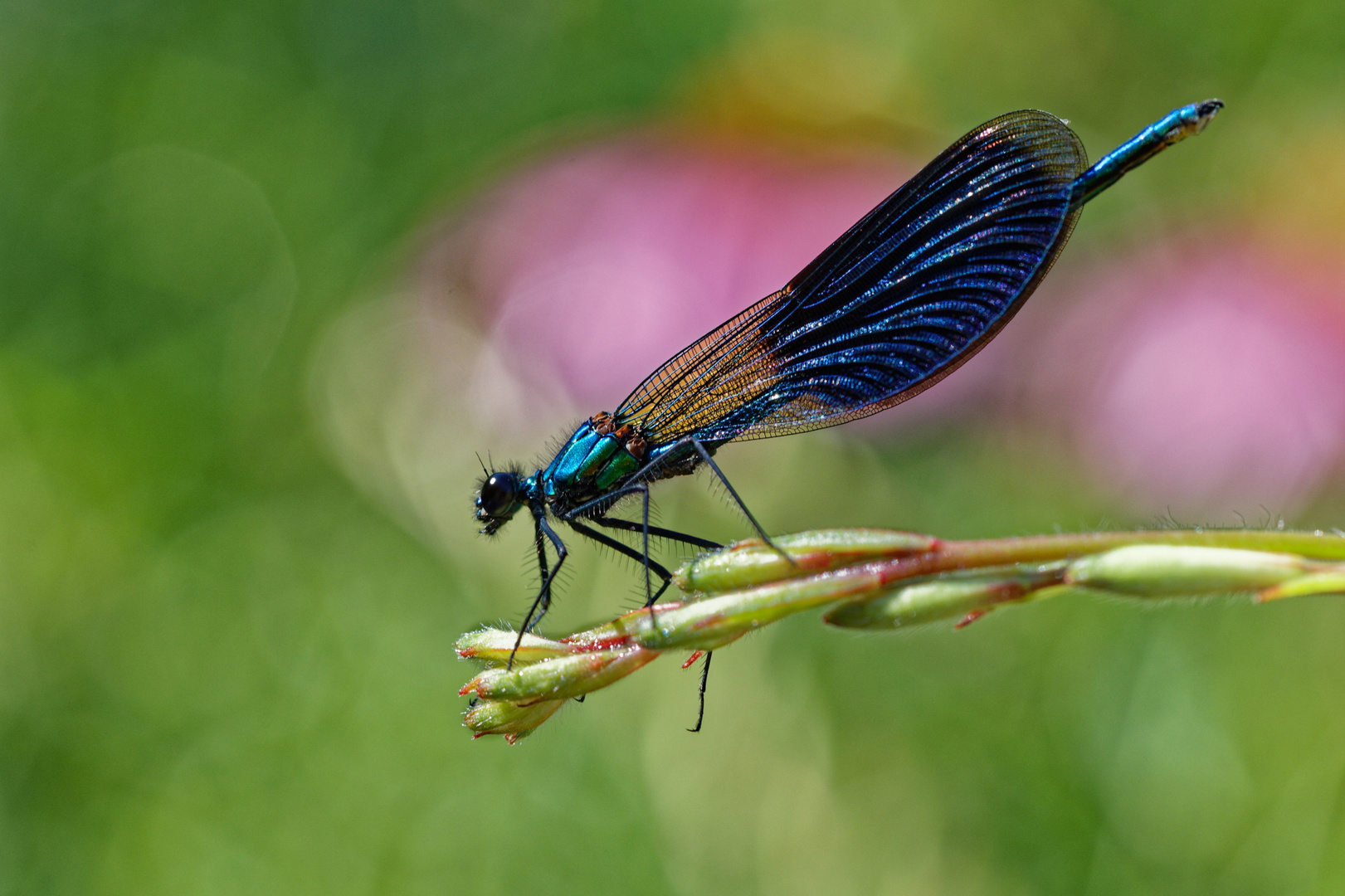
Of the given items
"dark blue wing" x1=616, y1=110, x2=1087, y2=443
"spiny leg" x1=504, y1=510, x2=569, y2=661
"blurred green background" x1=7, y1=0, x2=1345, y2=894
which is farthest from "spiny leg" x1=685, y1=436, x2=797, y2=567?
"blurred green background" x1=7, y1=0, x2=1345, y2=894

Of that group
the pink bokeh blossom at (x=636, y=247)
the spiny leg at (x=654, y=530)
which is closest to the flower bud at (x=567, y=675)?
the spiny leg at (x=654, y=530)

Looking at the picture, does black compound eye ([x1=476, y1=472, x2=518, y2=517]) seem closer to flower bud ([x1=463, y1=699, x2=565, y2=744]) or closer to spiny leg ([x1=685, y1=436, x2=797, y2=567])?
spiny leg ([x1=685, y1=436, x2=797, y2=567])

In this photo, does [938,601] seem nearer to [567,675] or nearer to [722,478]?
[567,675]

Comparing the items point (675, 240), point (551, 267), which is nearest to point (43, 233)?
point (551, 267)

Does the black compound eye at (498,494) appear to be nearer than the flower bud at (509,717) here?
No

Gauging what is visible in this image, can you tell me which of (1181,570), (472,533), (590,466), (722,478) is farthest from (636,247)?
(1181,570)

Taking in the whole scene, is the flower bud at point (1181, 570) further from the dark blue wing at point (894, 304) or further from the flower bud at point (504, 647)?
the dark blue wing at point (894, 304)
